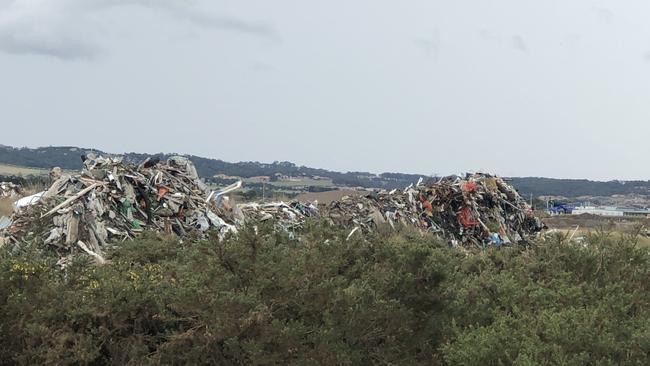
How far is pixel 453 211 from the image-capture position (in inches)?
979

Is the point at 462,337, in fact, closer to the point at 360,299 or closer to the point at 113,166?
the point at 360,299

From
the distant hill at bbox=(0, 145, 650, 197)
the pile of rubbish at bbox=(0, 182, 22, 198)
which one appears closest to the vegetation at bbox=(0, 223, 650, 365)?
the pile of rubbish at bbox=(0, 182, 22, 198)

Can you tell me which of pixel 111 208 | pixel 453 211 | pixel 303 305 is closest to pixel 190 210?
pixel 111 208

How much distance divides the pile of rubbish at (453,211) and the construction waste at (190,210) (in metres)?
0.04

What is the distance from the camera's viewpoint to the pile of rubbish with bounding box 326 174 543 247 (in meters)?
22.9

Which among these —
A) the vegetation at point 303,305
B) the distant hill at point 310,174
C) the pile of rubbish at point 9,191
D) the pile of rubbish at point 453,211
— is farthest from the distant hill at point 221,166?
the vegetation at point 303,305

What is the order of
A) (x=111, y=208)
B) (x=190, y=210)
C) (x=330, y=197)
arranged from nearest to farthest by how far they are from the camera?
(x=111, y=208)
(x=190, y=210)
(x=330, y=197)

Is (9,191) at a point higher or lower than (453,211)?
lower

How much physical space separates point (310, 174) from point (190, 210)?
262 feet

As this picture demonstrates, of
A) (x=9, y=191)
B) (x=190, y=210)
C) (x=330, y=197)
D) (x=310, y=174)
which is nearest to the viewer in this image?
(x=190, y=210)

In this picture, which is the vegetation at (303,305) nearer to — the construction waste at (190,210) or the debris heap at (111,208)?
the construction waste at (190,210)

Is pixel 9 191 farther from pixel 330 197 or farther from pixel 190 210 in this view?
pixel 190 210

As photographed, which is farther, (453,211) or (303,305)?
(453,211)

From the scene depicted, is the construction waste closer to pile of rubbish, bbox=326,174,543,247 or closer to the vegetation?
pile of rubbish, bbox=326,174,543,247
